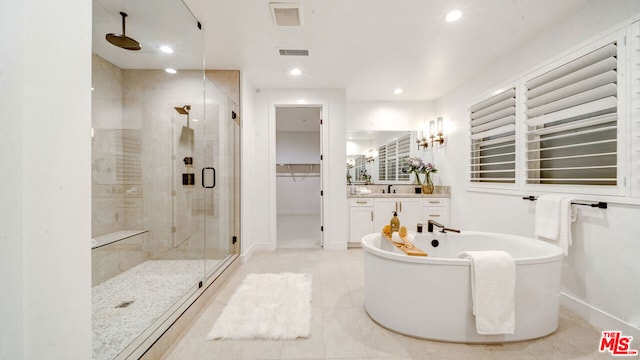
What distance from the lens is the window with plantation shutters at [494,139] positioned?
2.73 metres

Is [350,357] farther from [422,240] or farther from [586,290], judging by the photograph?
[586,290]

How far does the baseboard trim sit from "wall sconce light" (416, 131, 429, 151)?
2.80 m

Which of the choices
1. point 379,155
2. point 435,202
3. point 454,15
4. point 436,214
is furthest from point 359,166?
point 454,15

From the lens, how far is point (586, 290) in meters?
1.97

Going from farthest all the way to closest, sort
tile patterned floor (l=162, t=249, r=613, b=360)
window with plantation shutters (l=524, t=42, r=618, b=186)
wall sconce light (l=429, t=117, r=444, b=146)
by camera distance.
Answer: wall sconce light (l=429, t=117, r=444, b=146) < window with plantation shutters (l=524, t=42, r=618, b=186) < tile patterned floor (l=162, t=249, r=613, b=360)

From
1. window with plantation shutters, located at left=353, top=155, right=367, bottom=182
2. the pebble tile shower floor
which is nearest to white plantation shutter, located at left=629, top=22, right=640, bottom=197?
window with plantation shutters, located at left=353, top=155, right=367, bottom=182

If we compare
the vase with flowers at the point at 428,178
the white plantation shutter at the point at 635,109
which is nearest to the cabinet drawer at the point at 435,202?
the vase with flowers at the point at 428,178

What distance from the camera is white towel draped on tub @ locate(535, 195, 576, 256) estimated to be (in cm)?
198

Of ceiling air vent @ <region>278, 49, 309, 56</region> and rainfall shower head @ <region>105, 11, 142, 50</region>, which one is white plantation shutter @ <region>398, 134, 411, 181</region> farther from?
rainfall shower head @ <region>105, 11, 142, 50</region>

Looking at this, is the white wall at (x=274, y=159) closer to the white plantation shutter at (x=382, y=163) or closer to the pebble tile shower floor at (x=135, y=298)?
the white plantation shutter at (x=382, y=163)

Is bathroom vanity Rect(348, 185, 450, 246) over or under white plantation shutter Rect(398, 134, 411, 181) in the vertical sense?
under

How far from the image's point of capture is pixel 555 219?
2.05m

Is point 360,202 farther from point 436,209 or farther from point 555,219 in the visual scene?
point 555,219

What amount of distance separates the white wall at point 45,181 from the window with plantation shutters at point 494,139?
3486 millimetres
